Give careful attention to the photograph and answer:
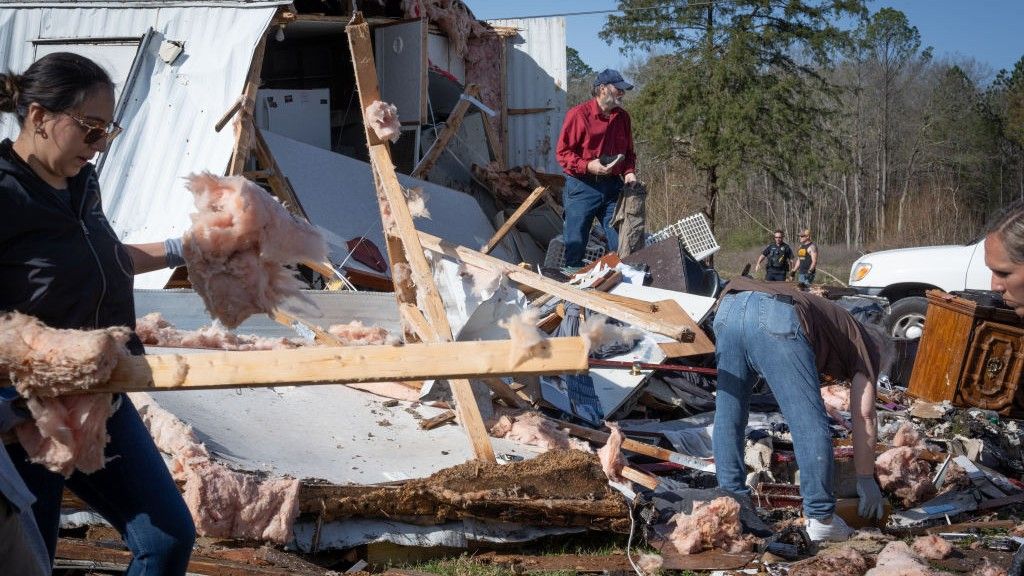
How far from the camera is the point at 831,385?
749 centimetres

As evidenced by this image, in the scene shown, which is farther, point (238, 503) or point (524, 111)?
point (524, 111)

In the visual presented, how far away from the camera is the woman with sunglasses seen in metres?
2.31

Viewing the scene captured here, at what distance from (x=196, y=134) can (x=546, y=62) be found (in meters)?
6.65

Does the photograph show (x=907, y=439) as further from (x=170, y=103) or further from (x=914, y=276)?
(x=170, y=103)

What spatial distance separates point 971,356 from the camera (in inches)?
270

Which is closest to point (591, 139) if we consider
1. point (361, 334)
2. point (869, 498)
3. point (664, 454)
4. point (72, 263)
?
point (361, 334)

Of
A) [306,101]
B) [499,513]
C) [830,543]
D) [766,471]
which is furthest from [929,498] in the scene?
[306,101]

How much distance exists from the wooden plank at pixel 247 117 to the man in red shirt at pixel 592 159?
279 centimetres

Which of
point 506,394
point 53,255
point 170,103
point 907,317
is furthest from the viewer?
point 907,317

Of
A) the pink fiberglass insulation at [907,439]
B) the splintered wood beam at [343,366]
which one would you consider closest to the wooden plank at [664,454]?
the pink fiberglass insulation at [907,439]

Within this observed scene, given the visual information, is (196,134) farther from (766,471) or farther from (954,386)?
(954,386)

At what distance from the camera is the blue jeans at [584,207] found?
29.2 ft

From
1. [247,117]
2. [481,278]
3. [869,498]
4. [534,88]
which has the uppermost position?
[534,88]

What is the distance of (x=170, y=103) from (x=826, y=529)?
7312mm
